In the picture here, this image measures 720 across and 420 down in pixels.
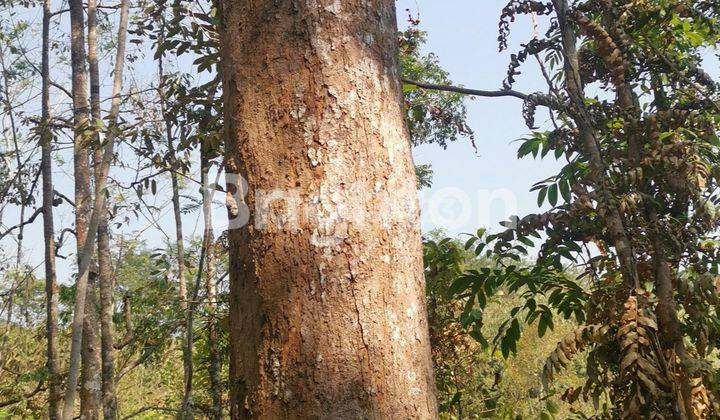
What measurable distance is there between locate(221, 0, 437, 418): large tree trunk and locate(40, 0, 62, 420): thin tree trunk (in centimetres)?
573

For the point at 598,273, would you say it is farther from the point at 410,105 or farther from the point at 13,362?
the point at 13,362

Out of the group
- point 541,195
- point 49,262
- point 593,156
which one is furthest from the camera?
point 49,262

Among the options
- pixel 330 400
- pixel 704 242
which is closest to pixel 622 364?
pixel 704 242

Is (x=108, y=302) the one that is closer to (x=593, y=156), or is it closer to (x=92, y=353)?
(x=92, y=353)

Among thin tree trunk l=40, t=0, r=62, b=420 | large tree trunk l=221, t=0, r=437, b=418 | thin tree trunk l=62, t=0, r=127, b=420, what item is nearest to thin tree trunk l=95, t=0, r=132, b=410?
thin tree trunk l=62, t=0, r=127, b=420

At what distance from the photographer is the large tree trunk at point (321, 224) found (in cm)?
100

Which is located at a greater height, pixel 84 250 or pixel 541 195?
pixel 84 250

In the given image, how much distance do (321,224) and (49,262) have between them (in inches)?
304

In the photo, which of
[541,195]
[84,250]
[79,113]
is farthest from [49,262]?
[541,195]

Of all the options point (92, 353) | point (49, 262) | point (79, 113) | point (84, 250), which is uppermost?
point (79, 113)

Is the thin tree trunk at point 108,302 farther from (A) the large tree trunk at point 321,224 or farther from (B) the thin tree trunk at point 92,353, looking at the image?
(A) the large tree trunk at point 321,224

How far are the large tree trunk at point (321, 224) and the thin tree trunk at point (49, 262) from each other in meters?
5.73

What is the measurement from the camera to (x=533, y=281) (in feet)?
8.73

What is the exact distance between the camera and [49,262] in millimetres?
7961
